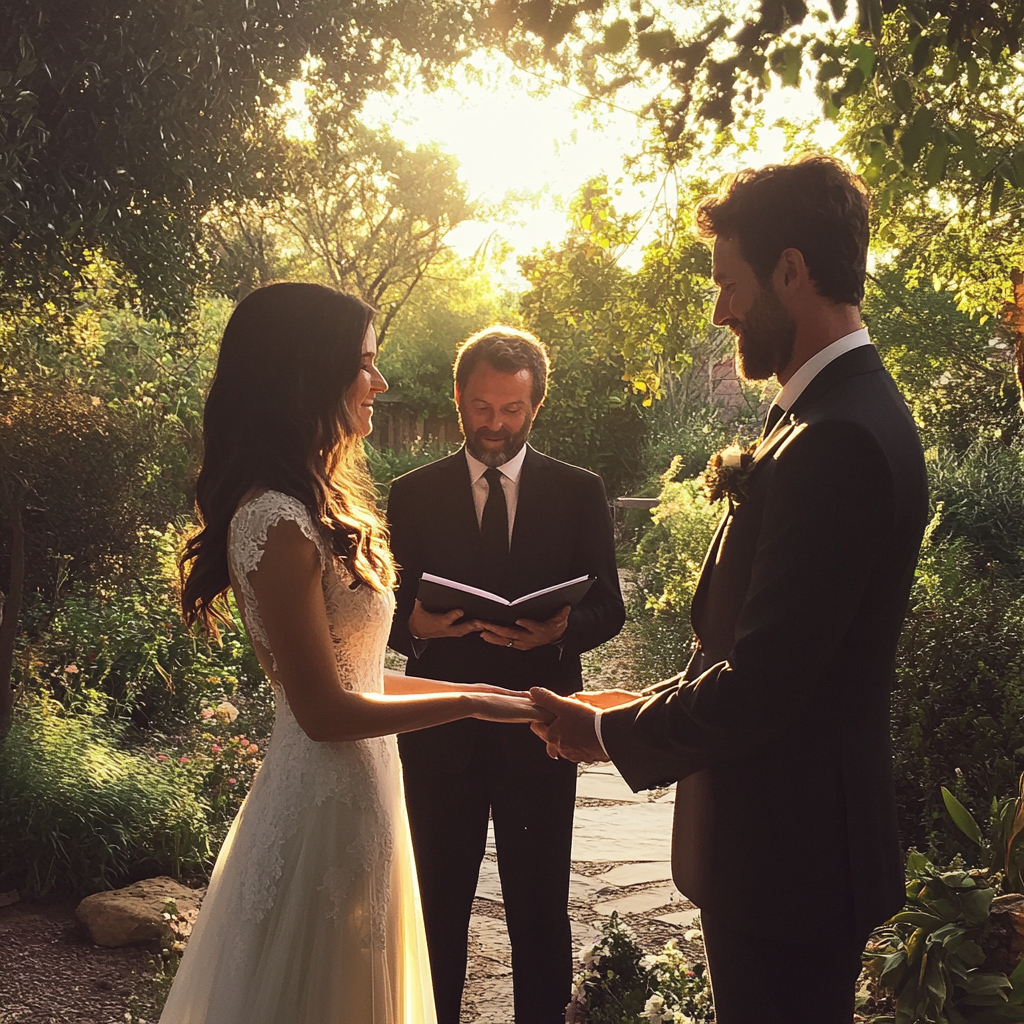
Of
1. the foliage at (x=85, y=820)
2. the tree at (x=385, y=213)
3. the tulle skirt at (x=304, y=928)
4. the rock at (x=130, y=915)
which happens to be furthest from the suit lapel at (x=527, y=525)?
the tree at (x=385, y=213)

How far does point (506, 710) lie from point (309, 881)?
554 millimetres

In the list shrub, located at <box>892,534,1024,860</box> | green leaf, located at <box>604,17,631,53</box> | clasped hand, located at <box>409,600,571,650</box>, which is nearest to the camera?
green leaf, located at <box>604,17,631,53</box>

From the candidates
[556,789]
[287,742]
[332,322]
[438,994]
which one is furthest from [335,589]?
[438,994]

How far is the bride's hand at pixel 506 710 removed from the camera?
2465 mm

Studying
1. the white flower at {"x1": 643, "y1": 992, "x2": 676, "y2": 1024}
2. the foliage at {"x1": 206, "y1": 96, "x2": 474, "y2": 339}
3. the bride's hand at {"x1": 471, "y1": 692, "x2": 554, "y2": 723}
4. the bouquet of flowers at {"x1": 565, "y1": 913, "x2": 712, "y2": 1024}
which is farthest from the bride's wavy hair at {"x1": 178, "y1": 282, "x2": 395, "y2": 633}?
the foliage at {"x1": 206, "y1": 96, "x2": 474, "y2": 339}

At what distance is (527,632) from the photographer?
335 cm

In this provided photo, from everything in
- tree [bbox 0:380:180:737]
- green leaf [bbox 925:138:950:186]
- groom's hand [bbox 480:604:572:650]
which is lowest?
groom's hand [bbox 480:604:572:650]

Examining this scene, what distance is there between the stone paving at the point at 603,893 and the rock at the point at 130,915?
1222 millimetres

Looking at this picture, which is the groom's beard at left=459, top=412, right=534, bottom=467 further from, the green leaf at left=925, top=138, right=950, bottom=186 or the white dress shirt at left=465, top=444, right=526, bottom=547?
the green leaf at left=925, top=138, right=950, bottom=186

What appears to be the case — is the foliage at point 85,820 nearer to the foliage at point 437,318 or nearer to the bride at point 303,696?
the bride at point 303,696

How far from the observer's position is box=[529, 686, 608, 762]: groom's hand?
7.81 ft

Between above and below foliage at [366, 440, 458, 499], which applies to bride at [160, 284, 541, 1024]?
below

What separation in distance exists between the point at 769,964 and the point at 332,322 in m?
1.57

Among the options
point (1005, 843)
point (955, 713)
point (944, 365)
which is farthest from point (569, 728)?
point (944, 365)
